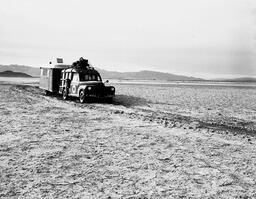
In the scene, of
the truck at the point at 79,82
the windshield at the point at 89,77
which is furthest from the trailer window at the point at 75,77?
the windshield at the point at 89,77

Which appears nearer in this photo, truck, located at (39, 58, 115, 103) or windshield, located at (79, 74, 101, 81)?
truck, located at (39, 58, 115, 103)

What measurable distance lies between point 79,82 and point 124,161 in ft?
46.0

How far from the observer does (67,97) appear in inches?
845

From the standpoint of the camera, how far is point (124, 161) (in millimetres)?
6590

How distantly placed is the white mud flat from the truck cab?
8.12 meters

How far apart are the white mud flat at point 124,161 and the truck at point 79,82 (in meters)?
8.22

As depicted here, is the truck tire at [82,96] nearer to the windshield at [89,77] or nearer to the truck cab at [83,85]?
the truck cab at [83,85]

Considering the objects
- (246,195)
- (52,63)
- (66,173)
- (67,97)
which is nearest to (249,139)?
(246,195)

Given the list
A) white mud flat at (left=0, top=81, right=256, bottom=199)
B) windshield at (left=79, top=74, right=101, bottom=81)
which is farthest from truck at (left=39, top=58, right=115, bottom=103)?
white mud flat at (left=0, top=81, right=256, bottom=199)

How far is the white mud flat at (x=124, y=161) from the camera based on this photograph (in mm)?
5059

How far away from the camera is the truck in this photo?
63.1ft

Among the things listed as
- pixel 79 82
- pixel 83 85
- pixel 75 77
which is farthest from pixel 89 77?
pixel 83 85

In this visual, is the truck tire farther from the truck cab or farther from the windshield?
the windshield

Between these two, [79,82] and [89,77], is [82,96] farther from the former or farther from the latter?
[89,77]
